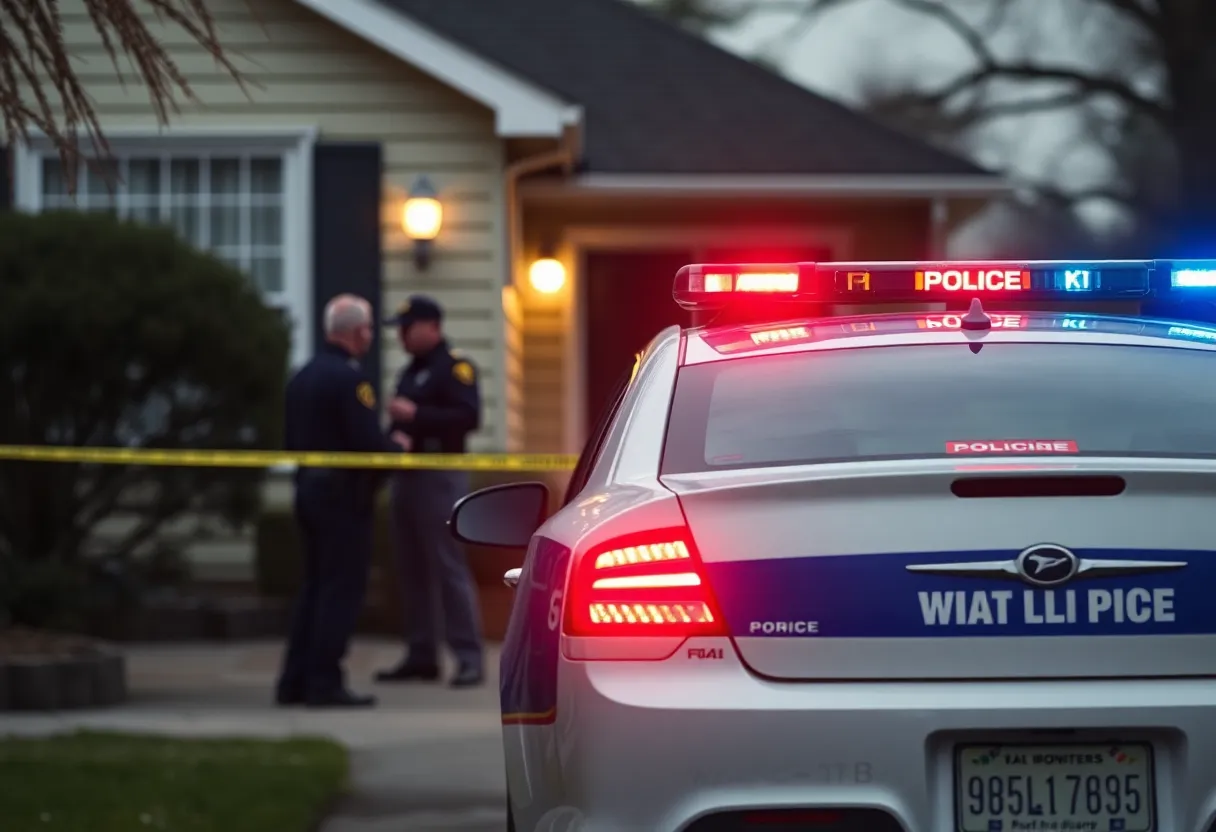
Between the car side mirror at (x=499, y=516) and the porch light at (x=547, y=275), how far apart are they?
34.2ft

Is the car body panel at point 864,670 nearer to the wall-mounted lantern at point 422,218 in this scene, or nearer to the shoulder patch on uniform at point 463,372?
the shoulder patch on uniform at point 463,372

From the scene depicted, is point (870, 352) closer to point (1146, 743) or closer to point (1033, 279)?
point (1033, 279)

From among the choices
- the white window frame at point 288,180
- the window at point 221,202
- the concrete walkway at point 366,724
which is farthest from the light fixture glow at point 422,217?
the concrete walkway at point 366,724

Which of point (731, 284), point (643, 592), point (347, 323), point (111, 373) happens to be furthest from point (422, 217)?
point (643, 592)

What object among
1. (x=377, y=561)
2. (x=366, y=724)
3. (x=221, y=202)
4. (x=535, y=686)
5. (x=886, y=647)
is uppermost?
(x=221, y=202)

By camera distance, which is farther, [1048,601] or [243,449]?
[243,449]

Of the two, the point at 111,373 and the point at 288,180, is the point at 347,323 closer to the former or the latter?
the point at 111,373

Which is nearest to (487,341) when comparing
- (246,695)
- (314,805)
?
(246,695)

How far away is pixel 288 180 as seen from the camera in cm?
1379

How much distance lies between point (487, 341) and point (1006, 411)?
391 inches

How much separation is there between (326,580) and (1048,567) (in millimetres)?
6332

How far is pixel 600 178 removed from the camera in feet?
48.9

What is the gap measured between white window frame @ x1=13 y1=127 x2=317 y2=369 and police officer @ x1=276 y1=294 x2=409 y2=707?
4198mm

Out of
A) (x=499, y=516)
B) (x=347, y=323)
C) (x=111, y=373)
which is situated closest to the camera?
(x=499, y=516)
